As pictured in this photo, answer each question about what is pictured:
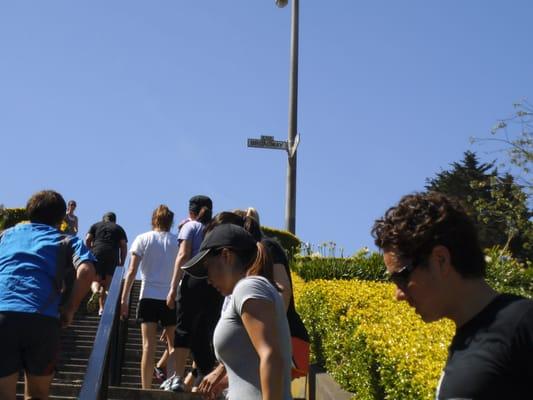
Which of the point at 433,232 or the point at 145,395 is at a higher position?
the point at 433,232

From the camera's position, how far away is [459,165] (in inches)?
1858

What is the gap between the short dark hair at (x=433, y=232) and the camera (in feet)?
7.72

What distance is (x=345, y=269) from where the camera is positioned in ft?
48.4

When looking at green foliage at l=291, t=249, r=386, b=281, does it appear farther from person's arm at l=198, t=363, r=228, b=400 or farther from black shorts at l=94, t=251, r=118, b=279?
person's arm at l=198, t=363, r=228, b=400

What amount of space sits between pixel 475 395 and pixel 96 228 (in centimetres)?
959

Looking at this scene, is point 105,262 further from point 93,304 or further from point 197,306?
point 197,306

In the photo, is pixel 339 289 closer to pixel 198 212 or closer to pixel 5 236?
pixel 198 212

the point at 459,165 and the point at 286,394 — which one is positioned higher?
the point at 459,165

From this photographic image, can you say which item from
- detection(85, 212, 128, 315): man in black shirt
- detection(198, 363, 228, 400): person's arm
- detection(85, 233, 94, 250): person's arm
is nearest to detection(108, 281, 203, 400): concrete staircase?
detection(85, 212, 128, 315): man in black shirt

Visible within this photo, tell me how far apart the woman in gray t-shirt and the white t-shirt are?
4.39 meters

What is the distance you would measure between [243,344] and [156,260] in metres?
4.72

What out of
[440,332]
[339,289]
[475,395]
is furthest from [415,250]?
[339,289]

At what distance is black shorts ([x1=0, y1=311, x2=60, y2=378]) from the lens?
5.14 metres

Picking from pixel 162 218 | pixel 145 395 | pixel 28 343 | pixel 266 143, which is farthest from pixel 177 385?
pixel 266 143
